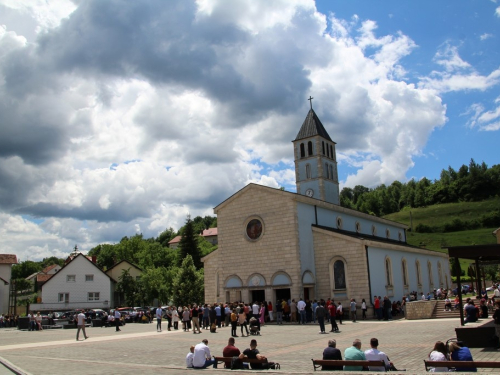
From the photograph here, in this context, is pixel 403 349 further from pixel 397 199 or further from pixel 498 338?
pixel 397 199

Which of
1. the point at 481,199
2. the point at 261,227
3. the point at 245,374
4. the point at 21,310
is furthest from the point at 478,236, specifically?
the point at 245,374

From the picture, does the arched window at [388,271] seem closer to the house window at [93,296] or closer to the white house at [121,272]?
the house window at [93,296]

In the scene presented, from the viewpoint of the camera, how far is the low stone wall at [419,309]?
92.4ft

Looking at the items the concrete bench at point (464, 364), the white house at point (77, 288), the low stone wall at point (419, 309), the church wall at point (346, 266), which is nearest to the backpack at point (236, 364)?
the concrete bench at point (464, 364)

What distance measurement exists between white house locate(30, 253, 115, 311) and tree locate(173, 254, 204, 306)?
13182mm

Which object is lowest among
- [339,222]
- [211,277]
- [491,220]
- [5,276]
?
[211,277]

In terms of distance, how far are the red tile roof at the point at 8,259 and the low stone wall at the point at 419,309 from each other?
54499mm

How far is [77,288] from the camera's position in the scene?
56.7 metres

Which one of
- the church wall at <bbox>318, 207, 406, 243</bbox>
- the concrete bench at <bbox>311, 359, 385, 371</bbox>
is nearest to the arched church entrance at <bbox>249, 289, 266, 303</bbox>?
the church wall at <bbox>318, 207, 406, 243</bbox>

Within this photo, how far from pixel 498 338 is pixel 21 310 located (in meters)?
69.8

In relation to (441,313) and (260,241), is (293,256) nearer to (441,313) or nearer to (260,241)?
(260,241)

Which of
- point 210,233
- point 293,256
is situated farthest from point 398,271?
point 210,233

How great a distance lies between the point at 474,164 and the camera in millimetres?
169250

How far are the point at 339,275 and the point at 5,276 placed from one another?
5023 cm
